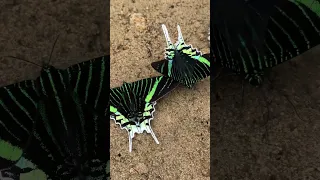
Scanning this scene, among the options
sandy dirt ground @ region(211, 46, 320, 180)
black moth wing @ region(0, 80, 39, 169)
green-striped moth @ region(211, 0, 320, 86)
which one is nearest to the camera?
black moth wing @ region(0, 80, 39, 169)

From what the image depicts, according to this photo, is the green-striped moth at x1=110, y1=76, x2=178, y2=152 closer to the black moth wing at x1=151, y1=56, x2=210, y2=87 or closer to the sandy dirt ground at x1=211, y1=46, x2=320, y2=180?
the black moth wing at x1=151, y1=56, x2=210, y2=87

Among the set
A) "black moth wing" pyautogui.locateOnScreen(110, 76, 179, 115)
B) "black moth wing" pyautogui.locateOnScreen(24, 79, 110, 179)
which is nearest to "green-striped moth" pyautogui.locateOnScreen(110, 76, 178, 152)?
"black moth wing" pyautogui.locateOnScreen(110, 76, 179, 115)

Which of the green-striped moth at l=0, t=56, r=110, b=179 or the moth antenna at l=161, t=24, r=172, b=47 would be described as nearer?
the green-striped moth at l=0, t=56, r=110, b=179

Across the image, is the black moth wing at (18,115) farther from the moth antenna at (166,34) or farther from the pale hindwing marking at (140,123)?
the moth antenna at (166,34)

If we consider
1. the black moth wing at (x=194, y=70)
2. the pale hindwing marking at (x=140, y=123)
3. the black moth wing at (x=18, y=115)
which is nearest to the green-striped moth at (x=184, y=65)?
the black moth wing at (x=194, y=70)

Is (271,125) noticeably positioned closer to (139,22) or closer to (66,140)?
(139,22)

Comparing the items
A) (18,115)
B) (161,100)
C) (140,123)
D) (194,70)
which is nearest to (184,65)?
(194,70)
